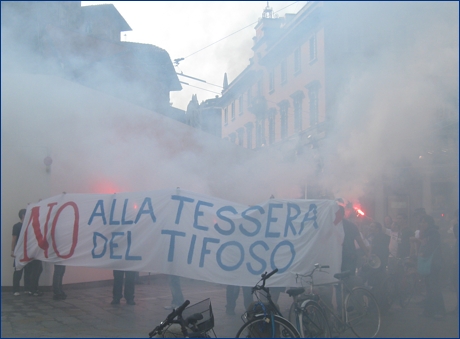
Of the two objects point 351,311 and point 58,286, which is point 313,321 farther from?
point 58,286

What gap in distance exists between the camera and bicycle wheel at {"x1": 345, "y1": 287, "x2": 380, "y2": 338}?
5.05 meters

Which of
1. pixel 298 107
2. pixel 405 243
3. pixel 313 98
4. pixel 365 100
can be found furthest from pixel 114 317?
pixel 298 107

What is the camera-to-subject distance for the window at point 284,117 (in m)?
13.8

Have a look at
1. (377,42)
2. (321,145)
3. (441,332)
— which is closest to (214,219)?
(441,332)

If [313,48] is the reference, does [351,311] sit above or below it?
below

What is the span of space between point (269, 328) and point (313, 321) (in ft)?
2.53

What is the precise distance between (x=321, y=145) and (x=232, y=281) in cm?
578

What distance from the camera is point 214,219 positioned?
5.70 meters

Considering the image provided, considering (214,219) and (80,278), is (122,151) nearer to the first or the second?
(80,278)

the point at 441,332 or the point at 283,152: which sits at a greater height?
the point at 283,152

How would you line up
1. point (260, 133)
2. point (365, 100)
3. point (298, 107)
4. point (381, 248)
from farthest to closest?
point (298, 107) < point (260, 133) < point (365, 100) < point (381, 248)

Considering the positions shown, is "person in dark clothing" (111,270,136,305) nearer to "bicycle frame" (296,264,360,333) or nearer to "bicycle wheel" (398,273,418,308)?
"bicycle frame" (296,264,360,333)

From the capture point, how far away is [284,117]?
583 inches

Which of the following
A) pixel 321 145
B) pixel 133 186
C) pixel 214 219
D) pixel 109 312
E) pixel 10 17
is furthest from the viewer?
pixel 321 145
